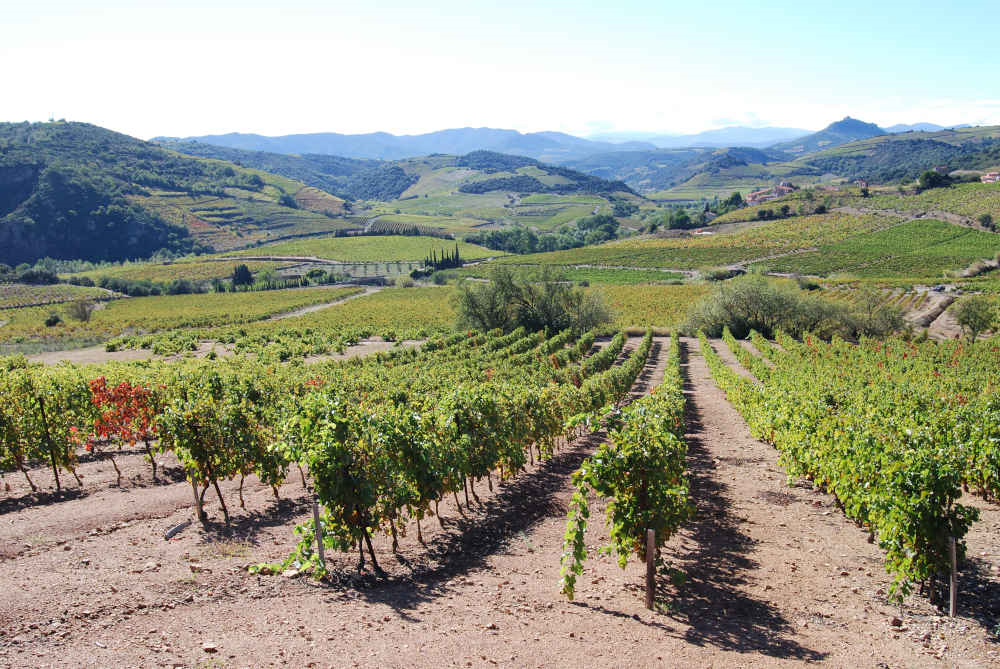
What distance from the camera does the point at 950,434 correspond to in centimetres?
1559

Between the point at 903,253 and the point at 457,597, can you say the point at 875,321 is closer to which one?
the point at 903,253

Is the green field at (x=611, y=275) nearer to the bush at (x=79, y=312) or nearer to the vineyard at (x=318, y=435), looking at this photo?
the bush at (x=79, y=312)

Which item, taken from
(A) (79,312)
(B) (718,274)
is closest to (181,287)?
(A) (79,312)

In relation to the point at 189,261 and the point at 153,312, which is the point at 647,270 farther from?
the point at 189,261

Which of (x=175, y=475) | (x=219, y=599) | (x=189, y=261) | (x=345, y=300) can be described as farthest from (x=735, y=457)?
(x=189, y=261)

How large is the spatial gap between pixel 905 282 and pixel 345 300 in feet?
324

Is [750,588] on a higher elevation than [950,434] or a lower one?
lower

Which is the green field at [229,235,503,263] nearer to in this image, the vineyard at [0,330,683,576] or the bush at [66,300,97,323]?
the bush at [66,300,97,323]

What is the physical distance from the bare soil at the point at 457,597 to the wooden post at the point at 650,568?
0.90 feet

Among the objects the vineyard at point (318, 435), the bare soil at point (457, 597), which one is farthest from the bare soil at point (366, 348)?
the bare soil at point (457, 597)

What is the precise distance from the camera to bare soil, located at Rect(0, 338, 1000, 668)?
9219 mm

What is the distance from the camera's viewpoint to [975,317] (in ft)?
205

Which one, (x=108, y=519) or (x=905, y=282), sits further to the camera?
(x=905, y=282)

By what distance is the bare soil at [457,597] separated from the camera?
30.2ft
